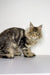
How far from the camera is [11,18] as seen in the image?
1.21 metres

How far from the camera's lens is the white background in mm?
1207

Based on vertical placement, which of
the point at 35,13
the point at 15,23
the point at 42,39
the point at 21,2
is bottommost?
the point at 42,39

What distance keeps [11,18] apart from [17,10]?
0.11 metres

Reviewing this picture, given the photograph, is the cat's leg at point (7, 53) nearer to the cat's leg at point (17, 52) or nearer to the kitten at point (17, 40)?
the kitten at point (17, 40)

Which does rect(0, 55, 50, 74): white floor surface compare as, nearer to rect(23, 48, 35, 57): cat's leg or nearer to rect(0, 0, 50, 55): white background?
rect(23, 48, 35, 57): cat's leg

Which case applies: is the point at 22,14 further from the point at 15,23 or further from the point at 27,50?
the point at 27,50

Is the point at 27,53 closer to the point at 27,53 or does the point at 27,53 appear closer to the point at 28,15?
the point at 27,53

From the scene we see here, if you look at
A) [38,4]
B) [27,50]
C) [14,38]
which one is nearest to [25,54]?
[27,50]

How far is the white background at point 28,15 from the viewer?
1.21m

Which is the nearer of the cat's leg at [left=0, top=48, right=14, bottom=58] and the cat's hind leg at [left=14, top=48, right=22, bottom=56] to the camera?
the cat's leg at [left=0, top=48, right=14, bottom=58]

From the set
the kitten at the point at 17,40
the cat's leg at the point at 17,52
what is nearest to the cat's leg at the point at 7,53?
the kitten at the point at 17,40

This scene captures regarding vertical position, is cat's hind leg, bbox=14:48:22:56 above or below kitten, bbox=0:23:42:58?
below

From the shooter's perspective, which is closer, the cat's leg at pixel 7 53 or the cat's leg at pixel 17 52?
the cat's leg at pixel 7 53

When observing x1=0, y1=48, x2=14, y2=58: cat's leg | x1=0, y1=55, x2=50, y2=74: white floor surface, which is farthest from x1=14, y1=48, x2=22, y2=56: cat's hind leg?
x1=0, y1=55, x2=50, y2=74: white floor surface
